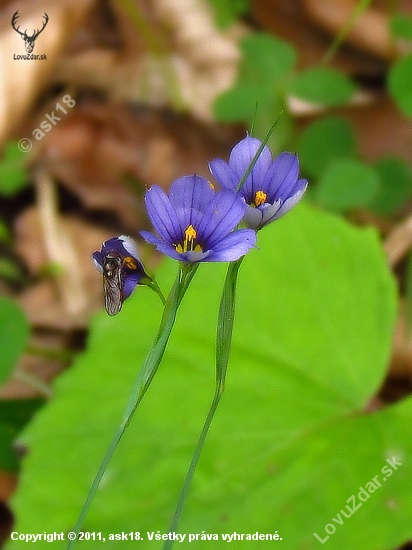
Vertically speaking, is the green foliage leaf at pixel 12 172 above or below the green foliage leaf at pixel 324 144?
below

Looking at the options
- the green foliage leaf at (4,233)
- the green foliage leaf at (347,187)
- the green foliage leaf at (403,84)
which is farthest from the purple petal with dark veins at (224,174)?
the green foliage leaf at (4,233)

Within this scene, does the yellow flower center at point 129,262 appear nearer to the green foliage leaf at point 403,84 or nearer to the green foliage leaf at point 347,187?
the green foliage leaf at point 347,187

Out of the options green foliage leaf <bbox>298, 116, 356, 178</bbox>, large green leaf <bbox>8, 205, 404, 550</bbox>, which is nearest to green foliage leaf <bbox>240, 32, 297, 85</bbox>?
green foliage leaf <bbox>298, 116, 356, 178</bbox>

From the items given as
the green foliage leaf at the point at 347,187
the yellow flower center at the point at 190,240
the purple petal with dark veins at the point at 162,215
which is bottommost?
the green foliage leaf at the point at 347,187

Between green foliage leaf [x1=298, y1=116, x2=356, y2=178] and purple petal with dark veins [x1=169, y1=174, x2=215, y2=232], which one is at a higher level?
purple petal with dark veins [x1=169, y1=174, x2=215, y2=232]

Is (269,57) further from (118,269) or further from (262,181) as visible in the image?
(118,269)

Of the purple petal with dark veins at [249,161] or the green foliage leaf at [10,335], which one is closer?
the purple petal with dark veins at [249,161]

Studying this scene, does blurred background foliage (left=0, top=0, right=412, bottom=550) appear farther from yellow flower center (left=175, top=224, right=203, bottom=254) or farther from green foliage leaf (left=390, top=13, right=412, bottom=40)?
yellow flower center (left=175, top=224, right=203, bottom=254)

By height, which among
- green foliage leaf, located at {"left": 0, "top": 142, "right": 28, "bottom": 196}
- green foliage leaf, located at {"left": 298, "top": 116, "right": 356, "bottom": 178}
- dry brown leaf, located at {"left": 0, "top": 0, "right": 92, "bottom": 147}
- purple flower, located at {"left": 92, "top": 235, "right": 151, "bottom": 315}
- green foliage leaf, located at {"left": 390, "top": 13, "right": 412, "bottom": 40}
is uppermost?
green foliage leaf, located at {"left": 390, "top": 13, "right": 412, "bottom": 40}

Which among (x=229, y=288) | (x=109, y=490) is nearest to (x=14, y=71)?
(x=109, y=490)
